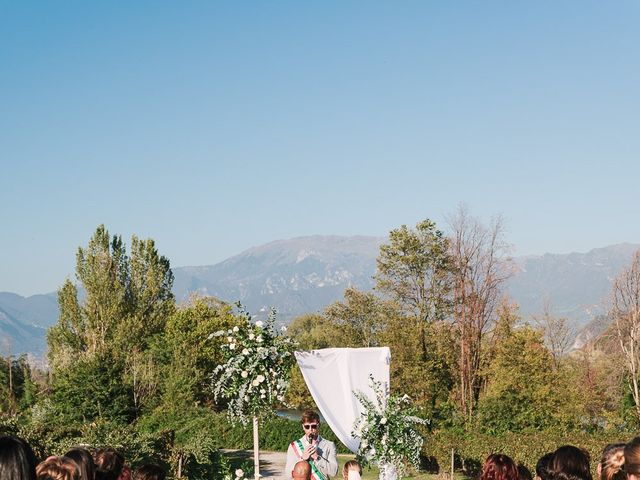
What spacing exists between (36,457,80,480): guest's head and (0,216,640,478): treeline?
905 cm

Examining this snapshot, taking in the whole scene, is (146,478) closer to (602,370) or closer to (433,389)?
(433,389)

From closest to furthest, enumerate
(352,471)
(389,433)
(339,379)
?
(352,471), (389,433), (339,379)

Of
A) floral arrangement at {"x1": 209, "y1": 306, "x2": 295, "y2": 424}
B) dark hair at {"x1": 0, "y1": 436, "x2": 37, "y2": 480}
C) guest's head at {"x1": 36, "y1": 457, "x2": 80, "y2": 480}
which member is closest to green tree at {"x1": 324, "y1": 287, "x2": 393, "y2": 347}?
floral arrangement at {"x1": 209, "y1": 306, "x2": 295, "y2": 424}

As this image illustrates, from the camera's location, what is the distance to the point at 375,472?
18.3 m

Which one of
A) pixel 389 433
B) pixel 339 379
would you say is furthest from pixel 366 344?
pixel 389 433

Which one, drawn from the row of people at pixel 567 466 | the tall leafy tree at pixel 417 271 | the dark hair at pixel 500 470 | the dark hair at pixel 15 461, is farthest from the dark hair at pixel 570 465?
the tall leafy tree at pixel 417 271

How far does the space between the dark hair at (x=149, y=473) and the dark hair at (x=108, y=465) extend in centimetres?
12

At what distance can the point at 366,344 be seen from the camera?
38.8m

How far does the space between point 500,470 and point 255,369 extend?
4.22 metres

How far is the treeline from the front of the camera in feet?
Answer: 68.4

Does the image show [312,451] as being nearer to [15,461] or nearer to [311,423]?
[311,423]

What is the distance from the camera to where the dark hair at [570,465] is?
13.3ft

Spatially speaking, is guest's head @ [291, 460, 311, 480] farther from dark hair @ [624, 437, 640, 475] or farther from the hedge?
the hedge

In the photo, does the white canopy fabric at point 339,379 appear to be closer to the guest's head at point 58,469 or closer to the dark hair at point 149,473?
the dark hair at point 149,473
